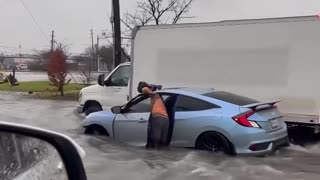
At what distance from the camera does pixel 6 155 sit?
2.41 meters

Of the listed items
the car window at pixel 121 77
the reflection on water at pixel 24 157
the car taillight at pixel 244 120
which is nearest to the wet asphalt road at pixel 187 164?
the car taillight at pixel 244 120

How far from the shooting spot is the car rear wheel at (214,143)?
953cm

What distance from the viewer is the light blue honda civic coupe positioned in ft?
31.0

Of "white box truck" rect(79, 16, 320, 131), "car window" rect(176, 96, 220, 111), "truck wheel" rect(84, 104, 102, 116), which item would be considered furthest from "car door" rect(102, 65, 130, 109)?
"car window" rect(176, 96, 220, 111)

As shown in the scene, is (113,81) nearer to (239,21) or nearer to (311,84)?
(239,21)

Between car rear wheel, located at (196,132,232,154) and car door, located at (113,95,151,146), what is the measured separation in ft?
4.10

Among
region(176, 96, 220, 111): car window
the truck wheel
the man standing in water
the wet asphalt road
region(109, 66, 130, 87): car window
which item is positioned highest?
region(109, 66, 130, 87): car window

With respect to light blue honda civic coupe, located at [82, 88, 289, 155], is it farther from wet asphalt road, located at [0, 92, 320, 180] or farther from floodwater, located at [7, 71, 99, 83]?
Result: floodwater, located at [7, 71, 99, 83]

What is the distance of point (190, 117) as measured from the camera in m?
10.1

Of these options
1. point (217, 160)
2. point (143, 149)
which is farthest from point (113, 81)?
point (217, 160)

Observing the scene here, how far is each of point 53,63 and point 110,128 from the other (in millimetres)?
23672

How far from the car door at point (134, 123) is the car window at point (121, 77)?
438cm

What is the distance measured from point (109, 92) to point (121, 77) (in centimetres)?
63

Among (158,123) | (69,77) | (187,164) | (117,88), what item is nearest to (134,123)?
(158,123)
